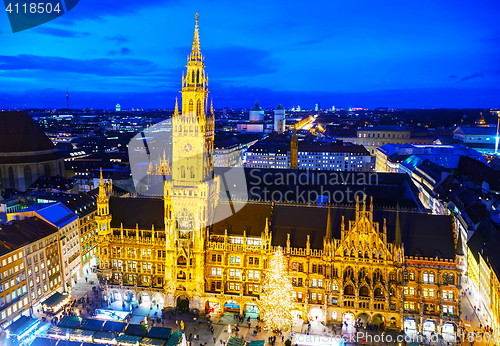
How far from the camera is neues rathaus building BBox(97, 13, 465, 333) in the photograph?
5900 cm

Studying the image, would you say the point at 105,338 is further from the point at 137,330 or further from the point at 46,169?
the point at 46,169

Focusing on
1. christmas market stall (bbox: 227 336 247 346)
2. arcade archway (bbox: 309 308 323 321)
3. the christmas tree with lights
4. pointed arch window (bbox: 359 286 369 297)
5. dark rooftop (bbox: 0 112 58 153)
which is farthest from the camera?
dark rooftop (bbox: 0 112 58 153)

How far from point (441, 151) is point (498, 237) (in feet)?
329

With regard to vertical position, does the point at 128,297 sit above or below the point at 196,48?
below

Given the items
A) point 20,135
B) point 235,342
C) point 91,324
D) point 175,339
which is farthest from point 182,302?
point 20,135

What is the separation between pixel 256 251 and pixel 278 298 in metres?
9.90

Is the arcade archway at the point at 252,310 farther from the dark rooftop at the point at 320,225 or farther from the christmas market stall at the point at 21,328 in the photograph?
the christmas market stall at the point at 21,328

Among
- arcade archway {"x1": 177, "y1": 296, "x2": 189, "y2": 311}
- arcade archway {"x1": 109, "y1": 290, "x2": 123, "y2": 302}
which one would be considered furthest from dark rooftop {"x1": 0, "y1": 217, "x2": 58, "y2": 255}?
arcade archway {"x1": 177, "y1": 296, "x2": 189, "y2": 311}

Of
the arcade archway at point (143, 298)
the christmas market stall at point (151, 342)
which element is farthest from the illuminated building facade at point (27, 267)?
the christmas market stall at point (151, 342)

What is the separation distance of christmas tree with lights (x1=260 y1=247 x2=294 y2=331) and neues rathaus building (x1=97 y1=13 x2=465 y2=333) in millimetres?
6094

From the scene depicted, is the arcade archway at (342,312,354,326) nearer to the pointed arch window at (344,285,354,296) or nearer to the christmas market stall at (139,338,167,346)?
the pointed arch window at (344,285,354,296)

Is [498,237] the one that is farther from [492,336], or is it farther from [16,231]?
[16,231]

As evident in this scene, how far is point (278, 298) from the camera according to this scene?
5494 centimetres

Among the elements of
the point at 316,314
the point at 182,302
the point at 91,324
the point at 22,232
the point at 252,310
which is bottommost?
the point at 252,310
